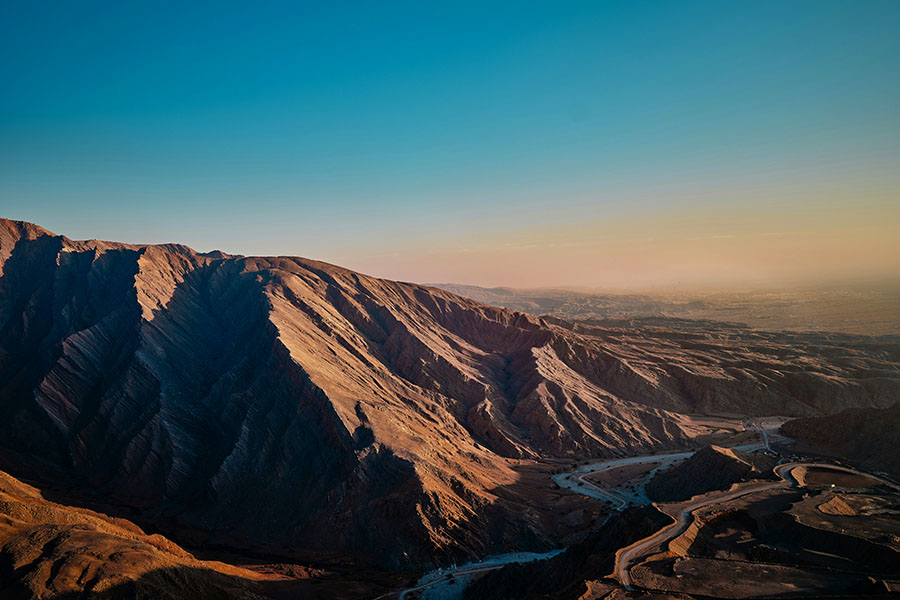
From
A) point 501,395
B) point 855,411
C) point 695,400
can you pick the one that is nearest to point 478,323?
point 501,395

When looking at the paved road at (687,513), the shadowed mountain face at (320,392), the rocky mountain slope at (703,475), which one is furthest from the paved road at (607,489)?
the paved road at (687,513)

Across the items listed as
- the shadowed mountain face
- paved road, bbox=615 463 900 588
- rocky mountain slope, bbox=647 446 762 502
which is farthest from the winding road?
the shadowed mountain face

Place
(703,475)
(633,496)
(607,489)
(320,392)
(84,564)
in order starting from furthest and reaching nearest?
(320,392) < (607,489) < (633,496) < (703,475) < (84,564)

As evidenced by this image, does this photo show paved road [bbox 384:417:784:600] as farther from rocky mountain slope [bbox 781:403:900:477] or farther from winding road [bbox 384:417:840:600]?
rocky mountain slope [bbox 781:403:900:477]

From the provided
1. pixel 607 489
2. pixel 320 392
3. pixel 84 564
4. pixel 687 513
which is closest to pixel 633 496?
pixel 607 489

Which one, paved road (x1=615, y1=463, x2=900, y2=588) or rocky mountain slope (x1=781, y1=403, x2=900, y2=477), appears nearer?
paved road (x1=615, y1=463, x2=900, y2=588)

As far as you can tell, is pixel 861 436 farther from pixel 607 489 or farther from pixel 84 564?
pixel 84 564
